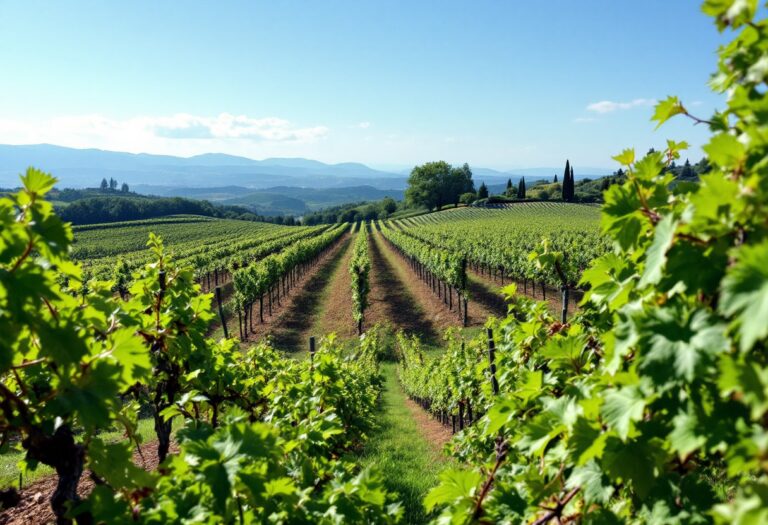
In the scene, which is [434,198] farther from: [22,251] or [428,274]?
[22,251]

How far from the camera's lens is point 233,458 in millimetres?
1663

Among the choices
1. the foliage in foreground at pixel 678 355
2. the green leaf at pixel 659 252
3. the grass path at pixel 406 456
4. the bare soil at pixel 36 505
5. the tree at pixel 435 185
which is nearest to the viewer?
the foliage in foreground at pixel 678 355

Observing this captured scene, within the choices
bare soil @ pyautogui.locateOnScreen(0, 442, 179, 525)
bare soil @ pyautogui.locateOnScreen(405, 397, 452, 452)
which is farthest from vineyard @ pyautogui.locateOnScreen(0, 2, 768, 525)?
bare soil @ pyautogui.locateOnScreen(405, 397, 452, 452)

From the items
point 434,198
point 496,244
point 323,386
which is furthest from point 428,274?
point 434,198

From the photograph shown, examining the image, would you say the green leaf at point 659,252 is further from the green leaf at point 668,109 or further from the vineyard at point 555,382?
the green leaf at point 668,109

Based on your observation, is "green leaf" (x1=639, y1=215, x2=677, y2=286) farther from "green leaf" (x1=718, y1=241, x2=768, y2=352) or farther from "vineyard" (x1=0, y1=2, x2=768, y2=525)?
"green leaf" (x1=718, y1=241, x2=768, y2=352)

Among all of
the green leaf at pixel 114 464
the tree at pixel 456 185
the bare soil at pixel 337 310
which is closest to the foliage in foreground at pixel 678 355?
the green leaf at pixel 114 464

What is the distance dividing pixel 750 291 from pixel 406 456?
27.4ft

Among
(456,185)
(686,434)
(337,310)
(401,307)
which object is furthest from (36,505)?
(456,185)

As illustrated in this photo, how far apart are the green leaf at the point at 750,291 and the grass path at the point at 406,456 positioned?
1606mm

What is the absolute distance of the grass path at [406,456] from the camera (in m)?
5.61

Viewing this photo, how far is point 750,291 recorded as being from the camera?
94 cm

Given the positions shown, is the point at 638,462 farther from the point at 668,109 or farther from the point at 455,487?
the point at 668,109

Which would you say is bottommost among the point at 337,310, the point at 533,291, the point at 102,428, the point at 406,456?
the point at 337,310
